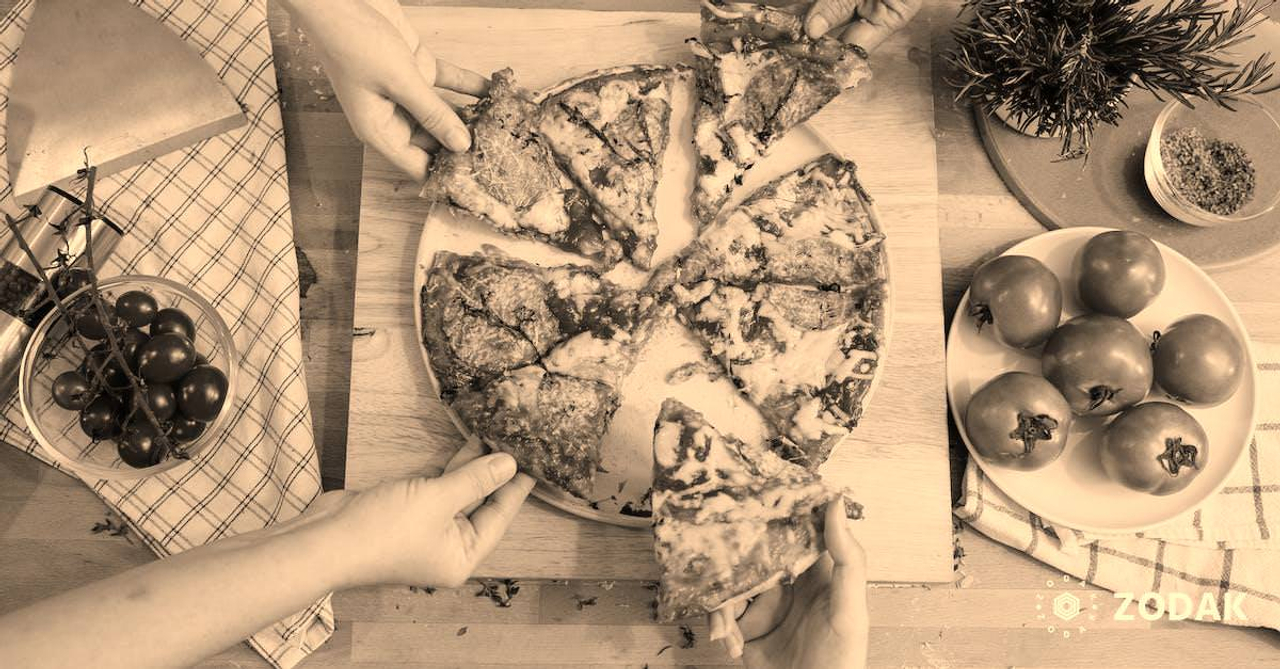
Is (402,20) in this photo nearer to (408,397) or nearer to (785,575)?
(408,397)

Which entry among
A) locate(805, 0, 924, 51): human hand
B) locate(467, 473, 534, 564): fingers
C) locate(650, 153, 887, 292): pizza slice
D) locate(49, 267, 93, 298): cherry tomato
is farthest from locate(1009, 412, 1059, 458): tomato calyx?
locate(49, 267, 93, 298): cherry tomato

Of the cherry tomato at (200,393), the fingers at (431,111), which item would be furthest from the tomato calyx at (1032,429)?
the cherry tomato at (200,393)

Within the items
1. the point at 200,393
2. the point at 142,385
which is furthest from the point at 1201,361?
the point at 142,385

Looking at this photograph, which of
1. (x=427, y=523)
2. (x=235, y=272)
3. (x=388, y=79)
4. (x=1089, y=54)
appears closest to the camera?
(x=427, y=523)

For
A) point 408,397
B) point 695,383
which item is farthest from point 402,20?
point 695,383

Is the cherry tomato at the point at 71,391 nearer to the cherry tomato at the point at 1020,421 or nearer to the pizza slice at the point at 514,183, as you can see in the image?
the pizza slice at the point at 514,183

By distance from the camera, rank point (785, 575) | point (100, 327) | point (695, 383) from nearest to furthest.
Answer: point (785, 575) < point (100, 327) < point (695, 383)

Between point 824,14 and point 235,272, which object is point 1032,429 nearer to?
point 824,14
